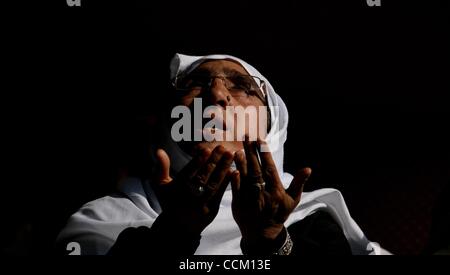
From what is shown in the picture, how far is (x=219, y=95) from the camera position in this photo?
1337mm

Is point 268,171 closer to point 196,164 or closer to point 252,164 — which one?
point 252,164

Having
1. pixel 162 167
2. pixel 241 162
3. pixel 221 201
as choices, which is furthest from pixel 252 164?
pixel 221 201

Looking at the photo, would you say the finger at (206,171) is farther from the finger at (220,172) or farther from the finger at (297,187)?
the finger at (297,187)

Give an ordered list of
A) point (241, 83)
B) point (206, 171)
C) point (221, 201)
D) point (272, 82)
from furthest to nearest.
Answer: point (272, 82) < point (241, 83) < point (221, 201) < point (206, 171)

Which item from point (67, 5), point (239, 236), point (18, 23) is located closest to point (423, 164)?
point (239, 236)

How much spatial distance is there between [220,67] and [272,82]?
0.37m

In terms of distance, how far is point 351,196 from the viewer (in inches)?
67.1

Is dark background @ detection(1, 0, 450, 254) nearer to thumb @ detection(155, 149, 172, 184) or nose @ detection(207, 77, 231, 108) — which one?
nose @ detection(207, 77, 231, 108)

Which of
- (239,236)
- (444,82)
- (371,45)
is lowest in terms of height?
(239,236)

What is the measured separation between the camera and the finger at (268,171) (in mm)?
996

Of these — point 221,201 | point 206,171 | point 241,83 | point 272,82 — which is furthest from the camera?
point 272,82

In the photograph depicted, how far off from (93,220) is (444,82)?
1276 millimetres

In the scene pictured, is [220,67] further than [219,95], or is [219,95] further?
[220,67]
